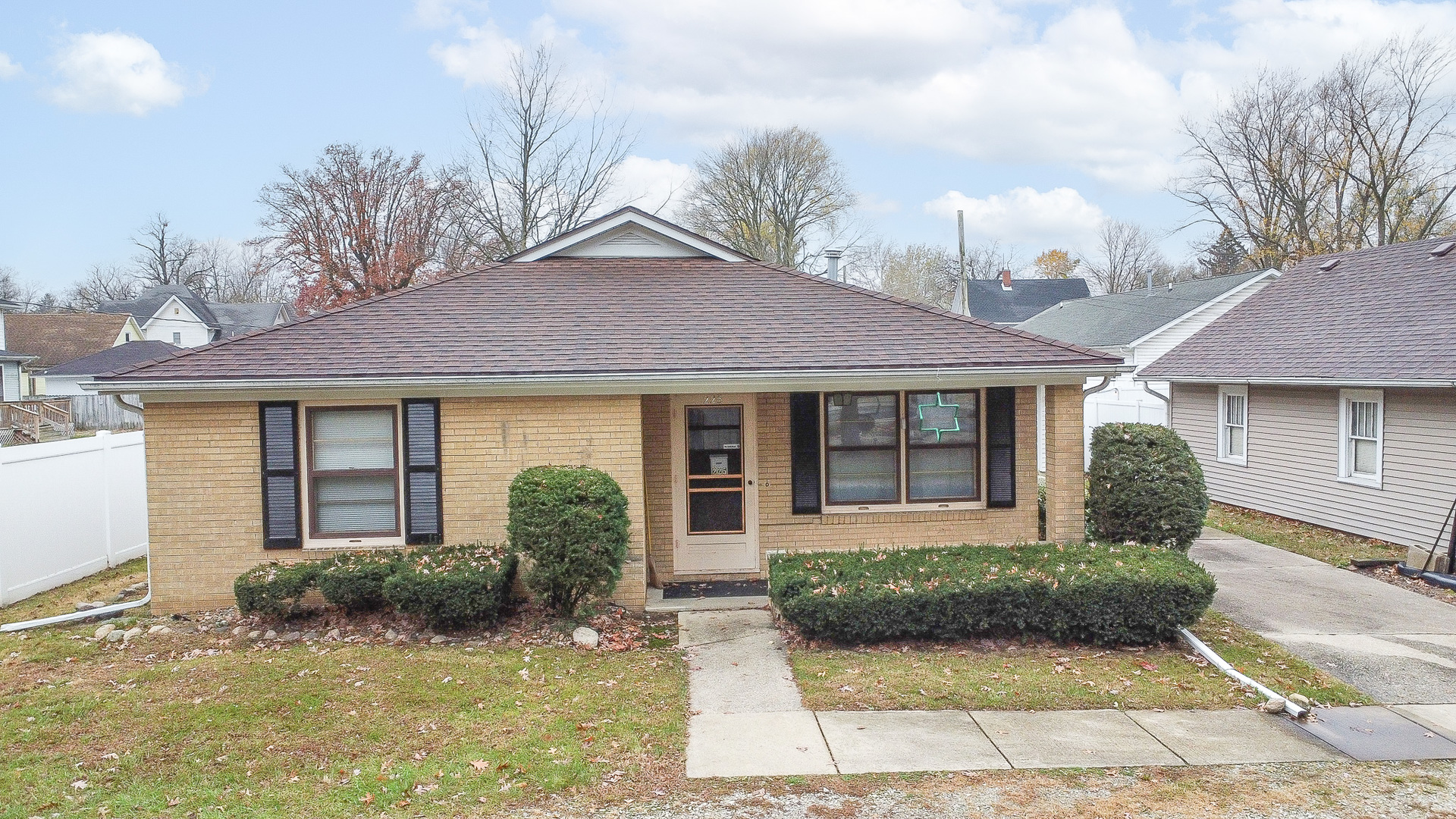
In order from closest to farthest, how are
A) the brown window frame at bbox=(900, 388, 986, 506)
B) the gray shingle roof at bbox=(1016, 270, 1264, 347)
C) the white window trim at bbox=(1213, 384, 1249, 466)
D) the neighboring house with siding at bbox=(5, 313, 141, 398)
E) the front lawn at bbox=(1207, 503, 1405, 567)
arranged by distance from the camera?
the brown window frame at bbox=(900, 388, 986, 506)
the front lawn at bbox=(1207, 503, 1405, 567)
the white window trim at bbox=(1213, 384, 1249, 466)
the gray shingle roof at bbox=(1016, 270, 1264, 347)
the neighboring house with siding at bbox=(5, 313, 141, 398)

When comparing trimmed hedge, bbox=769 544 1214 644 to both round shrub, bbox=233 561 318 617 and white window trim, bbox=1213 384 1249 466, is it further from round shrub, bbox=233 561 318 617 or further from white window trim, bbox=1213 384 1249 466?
white window trim, bbox=1213 384 1249 466

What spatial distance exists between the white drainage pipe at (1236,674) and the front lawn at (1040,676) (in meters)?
0.06

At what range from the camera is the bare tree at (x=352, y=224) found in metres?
37.6

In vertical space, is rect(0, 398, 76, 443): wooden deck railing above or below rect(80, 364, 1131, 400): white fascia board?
below

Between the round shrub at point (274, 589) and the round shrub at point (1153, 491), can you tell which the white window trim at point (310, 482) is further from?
the round shrub at point (1153, 491)

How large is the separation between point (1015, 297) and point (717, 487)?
3771cm

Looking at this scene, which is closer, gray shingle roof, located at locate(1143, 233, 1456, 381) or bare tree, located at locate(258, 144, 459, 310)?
gray shingle roof, located at locate(1143, 233, 1456, 381)

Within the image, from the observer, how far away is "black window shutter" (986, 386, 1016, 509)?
1012 cm

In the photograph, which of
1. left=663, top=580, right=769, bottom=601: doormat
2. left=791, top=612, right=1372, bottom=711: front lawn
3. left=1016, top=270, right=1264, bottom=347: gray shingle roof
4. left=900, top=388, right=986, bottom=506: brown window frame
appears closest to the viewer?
left=791, top=612, right=1372, bottom=711: front lawn

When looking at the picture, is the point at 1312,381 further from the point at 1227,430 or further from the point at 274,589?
the point at 274,589

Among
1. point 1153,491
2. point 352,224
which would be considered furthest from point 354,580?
point 352,224

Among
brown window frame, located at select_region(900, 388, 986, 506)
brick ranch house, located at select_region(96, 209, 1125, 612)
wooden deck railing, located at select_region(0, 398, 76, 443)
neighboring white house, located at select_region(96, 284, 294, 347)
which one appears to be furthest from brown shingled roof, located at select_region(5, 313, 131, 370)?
brown window frame, located at select_region(900, 388, 986, 506)

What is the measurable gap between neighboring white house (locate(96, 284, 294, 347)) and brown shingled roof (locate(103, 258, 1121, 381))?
4550cm

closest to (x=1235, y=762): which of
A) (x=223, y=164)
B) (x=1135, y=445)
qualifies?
(x=1135, y=445)
